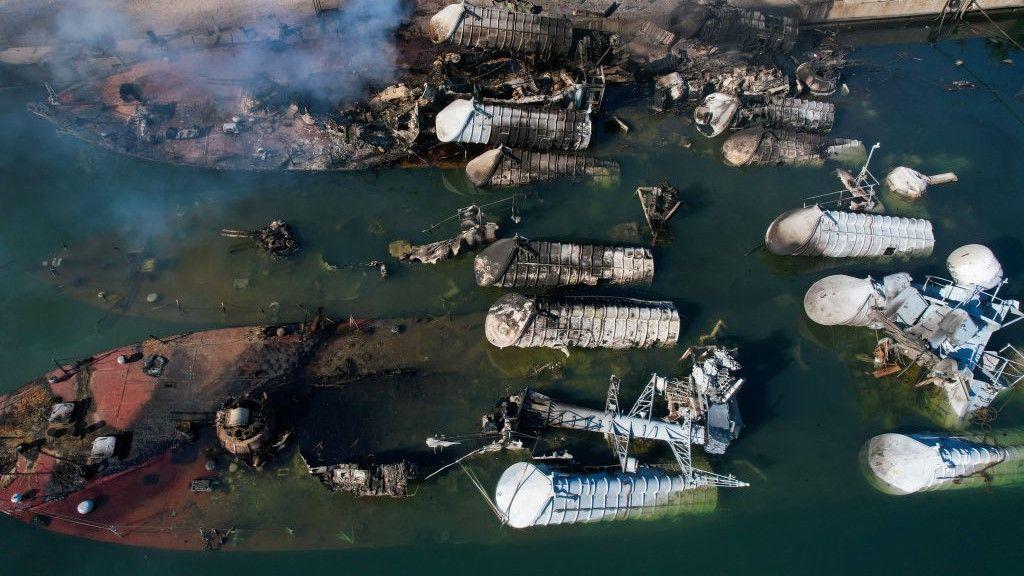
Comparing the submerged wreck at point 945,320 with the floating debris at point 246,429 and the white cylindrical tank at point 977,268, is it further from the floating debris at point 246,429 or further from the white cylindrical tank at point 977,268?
the floating debris at point 246,429

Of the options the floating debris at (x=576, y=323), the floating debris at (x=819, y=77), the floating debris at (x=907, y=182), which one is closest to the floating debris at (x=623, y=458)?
the floating debris at (x=576, y=323)

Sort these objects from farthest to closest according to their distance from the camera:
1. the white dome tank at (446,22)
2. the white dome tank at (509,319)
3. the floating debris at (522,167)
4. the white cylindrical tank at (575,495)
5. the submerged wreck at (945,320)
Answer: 1. the white dome tank at (446,22)
2. the floating debris at (522,167)
3. the submerged wreck at (945,320)
4. the white dome tank at (509,319)
5. the white cylindrical tank at (575,495)

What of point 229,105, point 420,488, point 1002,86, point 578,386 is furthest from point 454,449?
point 1002,86

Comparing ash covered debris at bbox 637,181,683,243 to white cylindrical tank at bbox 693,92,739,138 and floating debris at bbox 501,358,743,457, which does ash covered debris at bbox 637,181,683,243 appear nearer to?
white cylindrical tank at bbox 693,92,739,138

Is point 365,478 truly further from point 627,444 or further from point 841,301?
point 841,301

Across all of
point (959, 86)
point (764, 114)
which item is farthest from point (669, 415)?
point (959, 86)

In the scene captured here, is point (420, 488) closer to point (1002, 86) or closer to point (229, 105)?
point (229, 105)
